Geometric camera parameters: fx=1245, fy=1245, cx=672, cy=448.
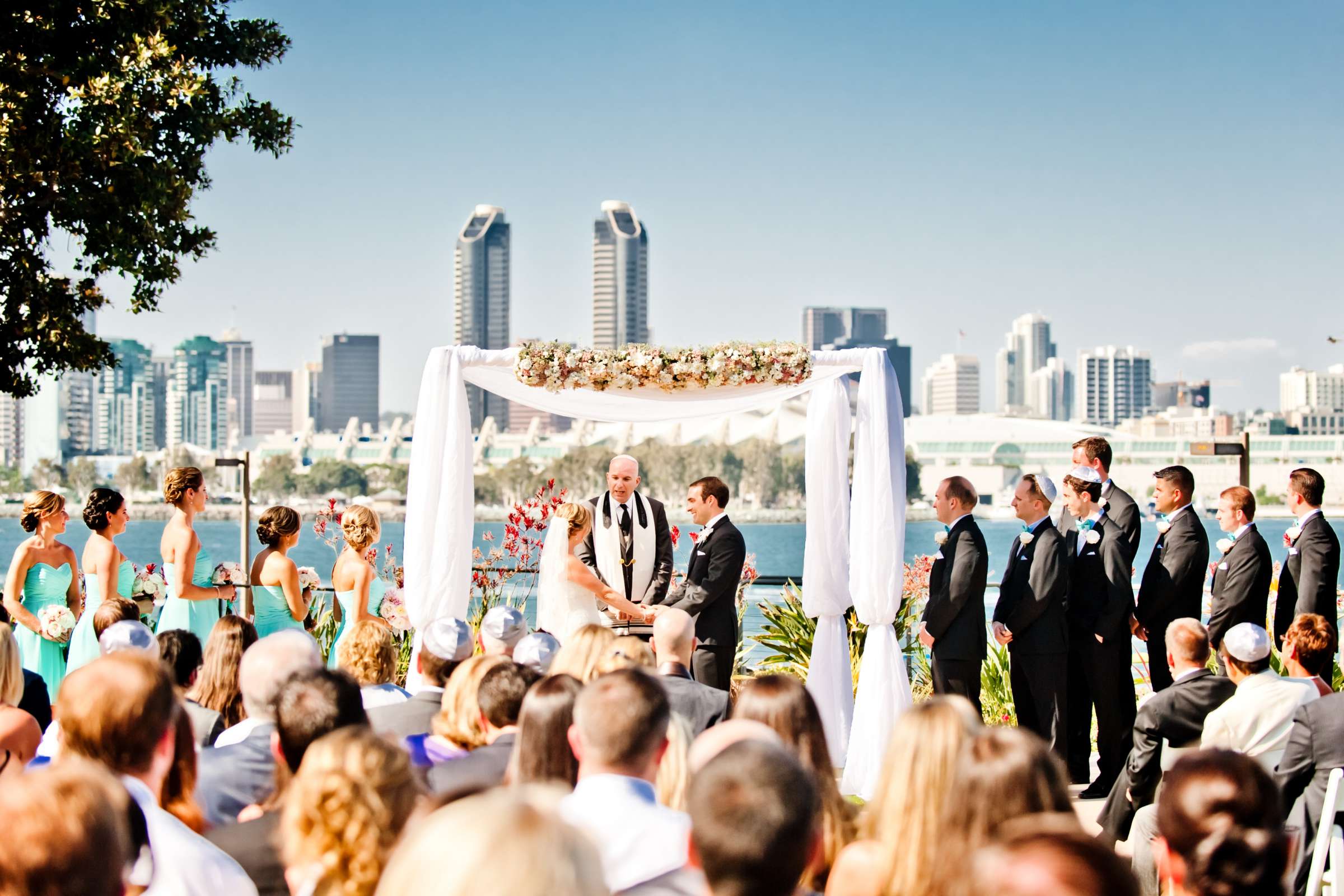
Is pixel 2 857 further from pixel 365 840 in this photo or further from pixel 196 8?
pixel 196 8

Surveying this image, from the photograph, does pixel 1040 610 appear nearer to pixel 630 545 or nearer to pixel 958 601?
pixel 958 601

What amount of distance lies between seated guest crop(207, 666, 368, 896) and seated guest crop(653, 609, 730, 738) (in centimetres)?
121

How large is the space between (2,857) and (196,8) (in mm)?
9125

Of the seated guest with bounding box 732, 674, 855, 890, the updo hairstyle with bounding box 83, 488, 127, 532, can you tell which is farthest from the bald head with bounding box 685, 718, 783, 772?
the updo hairstyle with bounding box 83, 488, 127, 532

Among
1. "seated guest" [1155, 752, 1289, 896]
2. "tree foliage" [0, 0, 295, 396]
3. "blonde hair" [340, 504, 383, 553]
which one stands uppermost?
"tree foliage" [0, 0, 295, 396]

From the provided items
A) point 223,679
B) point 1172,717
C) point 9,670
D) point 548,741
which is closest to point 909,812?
point 548,741

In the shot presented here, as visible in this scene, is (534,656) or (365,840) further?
(534,656)

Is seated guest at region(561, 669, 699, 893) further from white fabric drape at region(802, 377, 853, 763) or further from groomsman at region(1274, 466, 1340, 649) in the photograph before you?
groomsman at region(1274, 466, 1340, 649)

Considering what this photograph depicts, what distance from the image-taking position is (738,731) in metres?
3.14

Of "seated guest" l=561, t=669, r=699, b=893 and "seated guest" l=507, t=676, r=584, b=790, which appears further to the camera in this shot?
"seated guest" l=507, t=676, r=584, b=790

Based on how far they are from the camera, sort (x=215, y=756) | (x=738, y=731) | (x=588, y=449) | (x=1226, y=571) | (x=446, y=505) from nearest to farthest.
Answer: (x=738, y=731) < (x=215, y=756) < (x=1226, y=571) < (x=446, y=505) < (x=588, y=449)

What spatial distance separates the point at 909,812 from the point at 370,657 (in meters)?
2.36

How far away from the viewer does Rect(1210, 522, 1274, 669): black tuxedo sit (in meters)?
6.74

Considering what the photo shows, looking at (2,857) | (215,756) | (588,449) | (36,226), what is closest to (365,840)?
(2,857)
